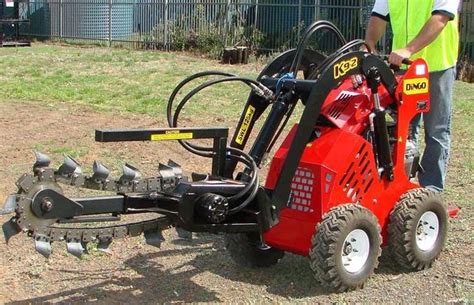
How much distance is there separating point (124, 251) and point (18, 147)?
11.4ft

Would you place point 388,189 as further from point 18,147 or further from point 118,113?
point 118,113

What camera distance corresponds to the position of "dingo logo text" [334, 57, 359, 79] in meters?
4.29

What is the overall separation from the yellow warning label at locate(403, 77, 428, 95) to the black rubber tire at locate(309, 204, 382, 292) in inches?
34.8

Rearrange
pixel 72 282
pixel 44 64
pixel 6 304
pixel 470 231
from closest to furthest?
pixel 6 304 → pixel 72 282 → pixel 470 231 → pixel 44 64

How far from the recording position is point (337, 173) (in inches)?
173

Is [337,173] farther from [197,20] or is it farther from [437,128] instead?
[197,20]

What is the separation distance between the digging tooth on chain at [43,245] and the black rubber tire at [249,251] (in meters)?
1.39

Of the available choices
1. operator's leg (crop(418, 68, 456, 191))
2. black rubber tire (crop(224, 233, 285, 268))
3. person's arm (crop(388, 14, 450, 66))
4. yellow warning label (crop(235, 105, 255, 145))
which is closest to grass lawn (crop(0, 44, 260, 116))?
operator's leg (crop(418, 68, 456, 191))

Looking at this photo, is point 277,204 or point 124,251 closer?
point 277,204

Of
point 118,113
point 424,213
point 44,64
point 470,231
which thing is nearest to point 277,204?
point 424,213

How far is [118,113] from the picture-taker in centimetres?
1052

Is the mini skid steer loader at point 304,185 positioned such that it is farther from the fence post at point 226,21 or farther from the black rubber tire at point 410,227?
the fence post at point 226,21

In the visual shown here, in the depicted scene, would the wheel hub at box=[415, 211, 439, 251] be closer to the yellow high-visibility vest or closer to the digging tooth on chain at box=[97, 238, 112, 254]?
the yellow high-visibility vest

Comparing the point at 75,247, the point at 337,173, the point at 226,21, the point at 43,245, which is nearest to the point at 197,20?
the point at 226,21
